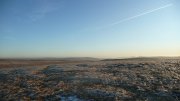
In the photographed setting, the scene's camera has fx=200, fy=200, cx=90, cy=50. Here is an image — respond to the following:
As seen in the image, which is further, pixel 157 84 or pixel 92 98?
pixel 157 84

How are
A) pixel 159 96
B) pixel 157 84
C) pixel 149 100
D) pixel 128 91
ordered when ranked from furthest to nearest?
pixel 157 84
pixel 128 91
pixel 159 96
pixel 149 100

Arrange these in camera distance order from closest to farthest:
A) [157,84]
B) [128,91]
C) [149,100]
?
[149,100], [128,91], [157,84]

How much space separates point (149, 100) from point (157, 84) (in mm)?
6146

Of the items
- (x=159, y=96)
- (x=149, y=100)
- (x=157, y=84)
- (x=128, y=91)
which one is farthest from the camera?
(x=157, y=84)

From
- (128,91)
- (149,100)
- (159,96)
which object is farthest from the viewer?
(128,91)

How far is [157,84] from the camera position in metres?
23.0

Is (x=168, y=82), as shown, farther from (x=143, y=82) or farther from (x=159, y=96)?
(x=159, y=96)

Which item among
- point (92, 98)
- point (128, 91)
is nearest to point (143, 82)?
point (128, 91)

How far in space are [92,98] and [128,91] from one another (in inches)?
175

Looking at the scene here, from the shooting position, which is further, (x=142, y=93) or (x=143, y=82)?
(x=143, y=82)

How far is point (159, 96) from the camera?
1862cm

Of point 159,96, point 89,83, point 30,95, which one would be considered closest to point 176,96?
point 159,96

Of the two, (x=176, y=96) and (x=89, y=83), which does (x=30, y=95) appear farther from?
(x=176, y=96)

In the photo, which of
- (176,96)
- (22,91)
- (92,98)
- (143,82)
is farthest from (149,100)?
(22,91)
